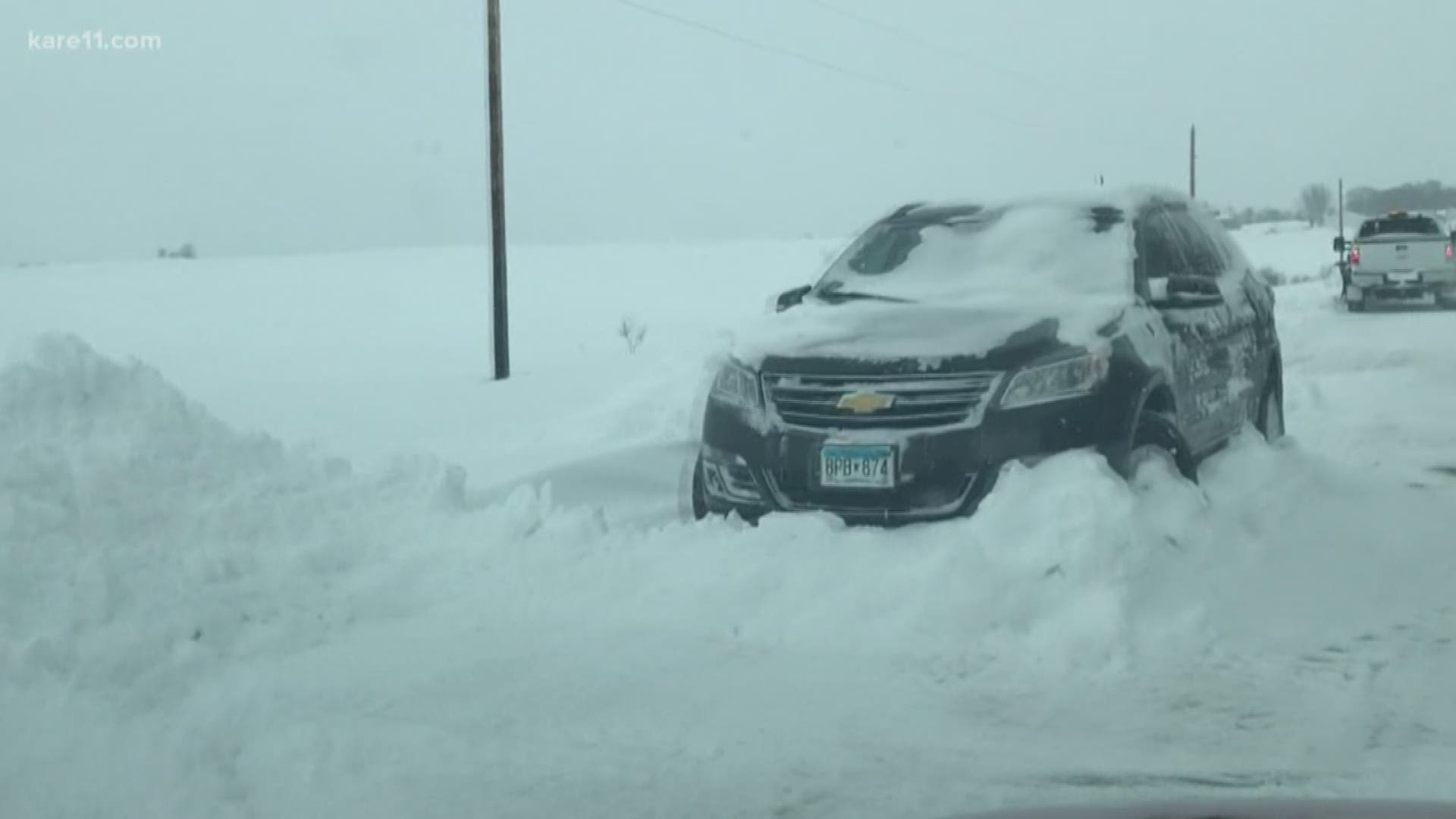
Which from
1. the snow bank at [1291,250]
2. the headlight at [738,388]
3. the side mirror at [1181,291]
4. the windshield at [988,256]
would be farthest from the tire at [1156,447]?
the snow bank at [1291,250]

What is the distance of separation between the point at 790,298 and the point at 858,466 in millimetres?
2052

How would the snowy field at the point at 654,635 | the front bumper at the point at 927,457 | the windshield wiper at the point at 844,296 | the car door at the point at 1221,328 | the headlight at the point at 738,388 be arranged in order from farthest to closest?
the car door at the point at 1221,328 < the windshield wiper at the point at 844,296 < the headlight at the point at 738,388 < the front bumper at the point at 927,457 < the snowy field at the point at 654,635

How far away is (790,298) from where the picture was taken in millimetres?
7977

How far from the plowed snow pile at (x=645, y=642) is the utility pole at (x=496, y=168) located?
10.8 metres

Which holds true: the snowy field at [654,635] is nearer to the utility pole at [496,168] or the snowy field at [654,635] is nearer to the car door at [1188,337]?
the car door at [1188,337]

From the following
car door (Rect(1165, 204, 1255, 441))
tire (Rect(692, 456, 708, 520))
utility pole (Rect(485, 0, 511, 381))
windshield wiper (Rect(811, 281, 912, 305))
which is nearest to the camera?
tire (Rect(692, 456, 708, 520))

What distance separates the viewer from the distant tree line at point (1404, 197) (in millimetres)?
57562

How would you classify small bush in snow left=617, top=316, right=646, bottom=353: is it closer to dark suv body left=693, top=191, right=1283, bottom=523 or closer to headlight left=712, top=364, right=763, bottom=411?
dark suv body left=693, top=191, right=1283, bottom=523

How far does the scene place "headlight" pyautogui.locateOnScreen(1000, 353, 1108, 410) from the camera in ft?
20.1

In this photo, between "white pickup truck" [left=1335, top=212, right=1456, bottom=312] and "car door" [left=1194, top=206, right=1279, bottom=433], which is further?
"white pickup truck" [left=1335, top=212, right=1456, bottom=312]

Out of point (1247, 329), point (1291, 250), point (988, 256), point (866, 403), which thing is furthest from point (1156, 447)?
point (1291, 250)

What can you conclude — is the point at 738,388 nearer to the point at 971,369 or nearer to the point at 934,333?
the point at 934,333

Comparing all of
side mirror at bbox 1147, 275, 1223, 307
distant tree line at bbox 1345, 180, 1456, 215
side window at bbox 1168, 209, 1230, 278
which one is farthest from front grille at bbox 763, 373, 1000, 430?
distant tree line at bbox 1345, 180, 1456, 215

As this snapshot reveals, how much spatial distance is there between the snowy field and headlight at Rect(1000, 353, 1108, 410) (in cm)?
30
